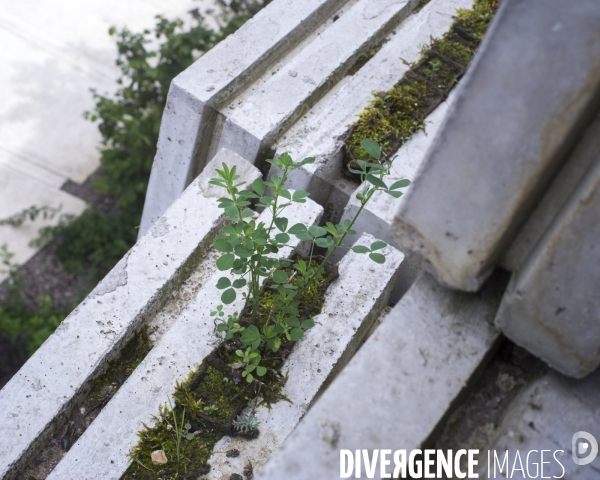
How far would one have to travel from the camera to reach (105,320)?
2188 mm

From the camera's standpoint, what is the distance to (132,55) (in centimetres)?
435

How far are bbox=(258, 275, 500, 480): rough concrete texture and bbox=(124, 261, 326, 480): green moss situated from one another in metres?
0.58

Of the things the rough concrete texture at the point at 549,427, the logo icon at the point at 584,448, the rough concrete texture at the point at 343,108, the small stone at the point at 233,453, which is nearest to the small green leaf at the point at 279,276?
the small stone at the point at 233,453

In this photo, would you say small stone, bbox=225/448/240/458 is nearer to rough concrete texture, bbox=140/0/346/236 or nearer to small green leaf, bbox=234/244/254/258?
small green leaf, bbox=234/244/254/258

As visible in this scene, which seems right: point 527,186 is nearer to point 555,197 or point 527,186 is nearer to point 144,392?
point 555,197

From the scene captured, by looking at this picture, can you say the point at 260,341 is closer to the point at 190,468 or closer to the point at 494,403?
the point at 190,468

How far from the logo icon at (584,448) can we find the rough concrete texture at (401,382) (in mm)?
307

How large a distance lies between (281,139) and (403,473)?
1.65 meters

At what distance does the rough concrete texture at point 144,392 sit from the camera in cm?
191

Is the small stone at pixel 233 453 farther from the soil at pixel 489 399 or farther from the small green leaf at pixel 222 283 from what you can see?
the soil at pixel 489 399

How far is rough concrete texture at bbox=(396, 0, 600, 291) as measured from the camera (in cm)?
123

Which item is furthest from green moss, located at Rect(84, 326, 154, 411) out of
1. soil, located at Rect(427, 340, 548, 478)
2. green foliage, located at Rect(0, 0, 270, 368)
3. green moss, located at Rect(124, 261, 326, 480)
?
green foliage, located at Rect(0, 0, 270, 368)

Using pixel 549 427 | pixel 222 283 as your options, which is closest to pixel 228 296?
pixel 222 283

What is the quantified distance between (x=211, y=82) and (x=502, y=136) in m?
1.74
